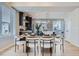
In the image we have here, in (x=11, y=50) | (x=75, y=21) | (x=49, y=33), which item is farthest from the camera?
(x=75, y=21)

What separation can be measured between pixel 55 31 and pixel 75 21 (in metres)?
2.11

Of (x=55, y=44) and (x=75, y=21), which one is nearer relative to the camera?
(x=55, y=44)

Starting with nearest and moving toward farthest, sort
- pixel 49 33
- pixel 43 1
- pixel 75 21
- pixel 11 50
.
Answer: pixel 43 1 → pixel 11 50 → pixel 49 33 → pixel 75 21

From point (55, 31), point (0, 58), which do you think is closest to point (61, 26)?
point (55, 31)

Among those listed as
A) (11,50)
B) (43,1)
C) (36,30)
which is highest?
(43,1)

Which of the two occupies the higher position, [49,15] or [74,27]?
[49,15]

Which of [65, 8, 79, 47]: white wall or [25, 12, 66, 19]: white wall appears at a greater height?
[25, 12, 66, 19]: white wall

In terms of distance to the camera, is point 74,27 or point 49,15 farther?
point 74,27

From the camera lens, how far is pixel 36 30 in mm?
5289

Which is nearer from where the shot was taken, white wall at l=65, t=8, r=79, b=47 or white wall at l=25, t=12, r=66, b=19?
white wall at l=25, t=12, r=66, b=19

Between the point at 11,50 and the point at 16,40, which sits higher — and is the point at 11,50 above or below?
below

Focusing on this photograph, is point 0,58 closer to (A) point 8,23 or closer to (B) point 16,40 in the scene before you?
(B) point 16,40

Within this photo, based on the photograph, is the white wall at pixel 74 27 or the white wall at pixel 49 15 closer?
the white wall at pixel 49 15

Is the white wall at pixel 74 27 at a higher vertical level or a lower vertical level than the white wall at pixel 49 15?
lower
